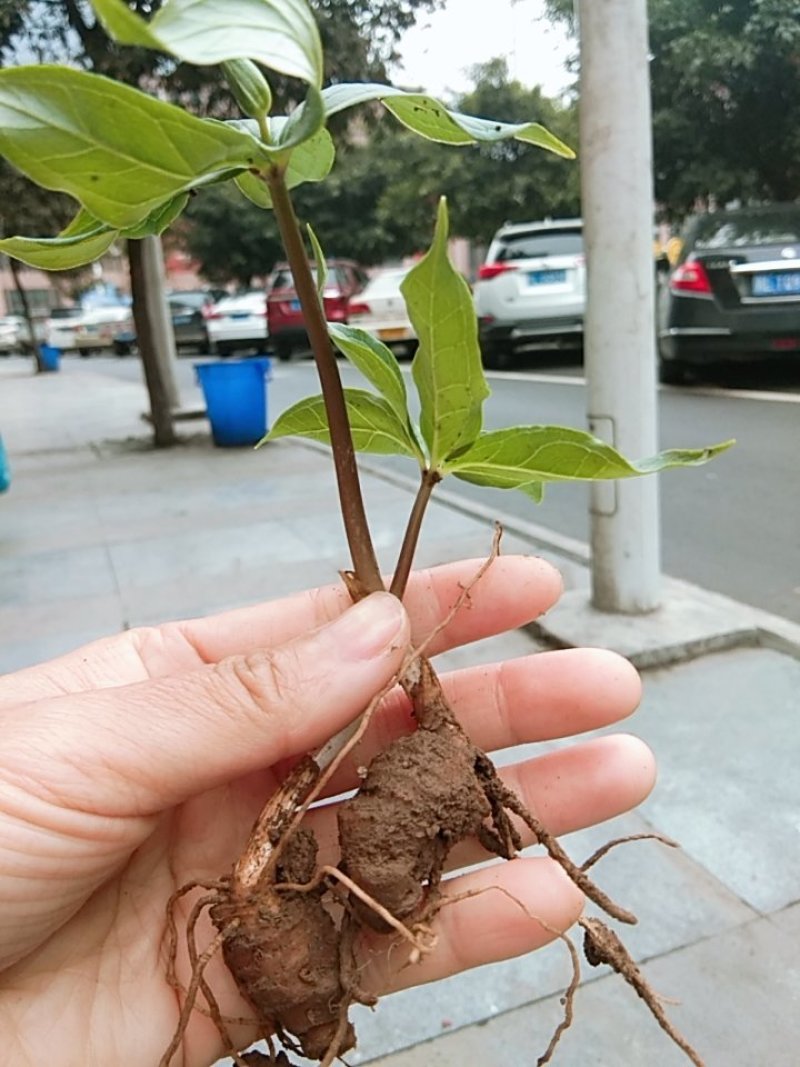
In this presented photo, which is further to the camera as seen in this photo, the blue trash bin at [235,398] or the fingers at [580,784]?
the blue trash bin at [235,398]

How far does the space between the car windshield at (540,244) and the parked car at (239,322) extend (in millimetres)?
7527

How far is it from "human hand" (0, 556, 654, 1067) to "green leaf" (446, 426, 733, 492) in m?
0.25

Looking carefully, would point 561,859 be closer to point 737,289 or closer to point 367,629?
point 367,629

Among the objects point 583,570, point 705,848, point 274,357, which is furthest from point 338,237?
point 705,848

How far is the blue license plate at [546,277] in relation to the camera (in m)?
10.5

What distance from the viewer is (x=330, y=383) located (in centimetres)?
125

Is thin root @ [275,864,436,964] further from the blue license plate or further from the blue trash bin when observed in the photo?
the blue license plate

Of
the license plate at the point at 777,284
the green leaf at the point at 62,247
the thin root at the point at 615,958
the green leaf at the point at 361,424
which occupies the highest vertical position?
the green leaf at the point at 62,247

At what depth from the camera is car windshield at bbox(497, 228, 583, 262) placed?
10.8 m

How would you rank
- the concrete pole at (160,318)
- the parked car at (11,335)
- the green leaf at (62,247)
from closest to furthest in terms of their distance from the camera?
the green leaf at (62,247) < the concrete pole at (160,318) < the parked car at (11,335)

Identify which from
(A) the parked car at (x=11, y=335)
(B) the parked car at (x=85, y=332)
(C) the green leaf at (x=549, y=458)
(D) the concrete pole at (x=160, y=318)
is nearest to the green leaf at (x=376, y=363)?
(C) the green leaf at (x=549, y=458)

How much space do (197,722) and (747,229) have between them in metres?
8.09

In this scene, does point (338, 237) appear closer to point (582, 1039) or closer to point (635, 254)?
point (635, 254)

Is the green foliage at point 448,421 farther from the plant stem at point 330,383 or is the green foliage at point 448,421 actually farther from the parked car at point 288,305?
the parked car at point 288,305
